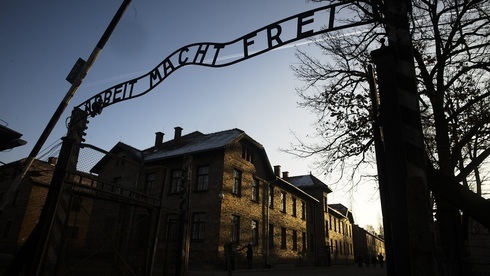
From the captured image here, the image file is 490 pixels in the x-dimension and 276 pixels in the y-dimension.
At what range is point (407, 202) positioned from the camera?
249 cm

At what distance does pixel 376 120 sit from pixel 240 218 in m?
17.9

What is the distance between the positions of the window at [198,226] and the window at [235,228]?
6.19 feet

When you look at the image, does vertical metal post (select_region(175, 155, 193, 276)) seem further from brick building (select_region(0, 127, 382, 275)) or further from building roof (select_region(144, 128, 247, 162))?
building roof (select_region(144, 128, 247, 162))

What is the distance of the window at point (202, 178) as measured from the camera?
64.2 ft

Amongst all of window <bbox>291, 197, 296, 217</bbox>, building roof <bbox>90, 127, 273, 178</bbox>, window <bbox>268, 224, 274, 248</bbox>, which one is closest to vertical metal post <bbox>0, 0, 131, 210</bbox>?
building roof <bbox>90, 127, 273, 178</bbox>

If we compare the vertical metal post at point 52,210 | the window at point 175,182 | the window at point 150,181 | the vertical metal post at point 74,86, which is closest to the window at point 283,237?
the window at point 175,182

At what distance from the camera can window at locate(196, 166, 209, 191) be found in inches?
771

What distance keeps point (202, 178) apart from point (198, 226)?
308cm

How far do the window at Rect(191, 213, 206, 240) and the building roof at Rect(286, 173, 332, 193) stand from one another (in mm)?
20217

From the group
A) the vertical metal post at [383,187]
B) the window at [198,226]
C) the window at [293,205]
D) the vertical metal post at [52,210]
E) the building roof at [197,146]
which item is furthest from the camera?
the window at [293,205]

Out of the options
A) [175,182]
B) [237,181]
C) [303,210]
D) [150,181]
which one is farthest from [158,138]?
[303,210]

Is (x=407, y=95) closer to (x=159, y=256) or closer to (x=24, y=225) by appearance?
(x=159, y=256)

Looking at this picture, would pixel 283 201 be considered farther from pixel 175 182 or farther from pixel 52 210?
pixel 52 210

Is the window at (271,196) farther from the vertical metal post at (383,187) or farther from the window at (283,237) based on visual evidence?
the vertical metal post at (383,187)
